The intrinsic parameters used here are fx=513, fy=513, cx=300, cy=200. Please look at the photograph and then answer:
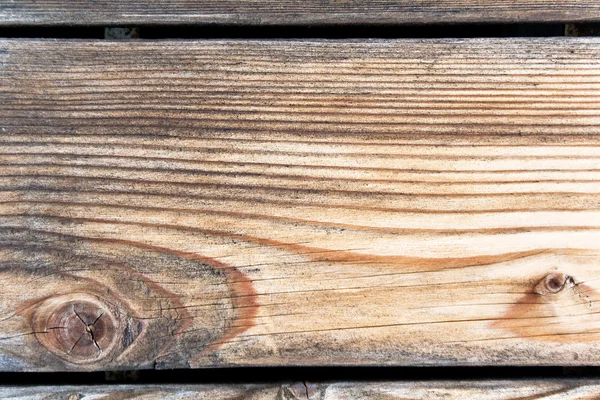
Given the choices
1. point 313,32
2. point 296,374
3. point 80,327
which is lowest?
point 296,374

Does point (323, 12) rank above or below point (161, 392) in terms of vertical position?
above

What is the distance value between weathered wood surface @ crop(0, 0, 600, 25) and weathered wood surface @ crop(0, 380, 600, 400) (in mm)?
622

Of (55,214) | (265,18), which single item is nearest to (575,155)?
(265,18)

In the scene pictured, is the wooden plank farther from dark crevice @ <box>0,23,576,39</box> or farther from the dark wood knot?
dark crevice @ <box>0,23,576,39</box>

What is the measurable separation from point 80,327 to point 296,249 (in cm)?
36

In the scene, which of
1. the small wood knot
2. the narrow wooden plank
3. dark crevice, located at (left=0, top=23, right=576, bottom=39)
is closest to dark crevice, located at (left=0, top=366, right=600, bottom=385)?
the narrow wooden plank

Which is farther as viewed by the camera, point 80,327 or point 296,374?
point 296,374

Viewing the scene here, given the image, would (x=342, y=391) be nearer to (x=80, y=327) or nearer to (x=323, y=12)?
(x=80, y=327)

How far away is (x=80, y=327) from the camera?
0.81 m

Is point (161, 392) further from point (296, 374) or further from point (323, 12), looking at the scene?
point (323, 12)

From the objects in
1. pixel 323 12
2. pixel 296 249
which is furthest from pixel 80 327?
pixel 323 12

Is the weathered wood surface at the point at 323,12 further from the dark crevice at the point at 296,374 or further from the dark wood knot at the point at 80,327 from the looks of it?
the dark crevice at the point at 296,374

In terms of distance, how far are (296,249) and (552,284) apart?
1.36ft

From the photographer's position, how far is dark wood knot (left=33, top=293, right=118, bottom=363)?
814mm
